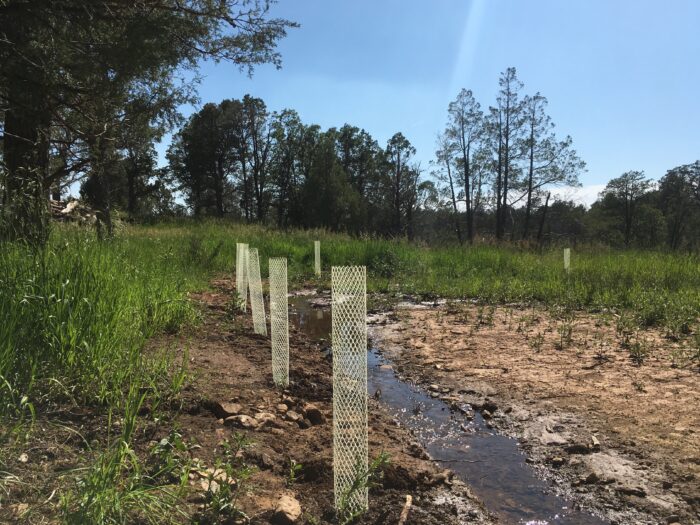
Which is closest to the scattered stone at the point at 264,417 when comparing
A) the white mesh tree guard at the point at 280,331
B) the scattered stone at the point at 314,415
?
the scattered stone at the point at 314,415

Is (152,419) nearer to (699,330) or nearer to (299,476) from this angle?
(299,476)

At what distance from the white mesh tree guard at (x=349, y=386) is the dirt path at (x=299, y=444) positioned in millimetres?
141

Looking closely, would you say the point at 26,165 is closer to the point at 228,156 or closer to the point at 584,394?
the point at 584,394

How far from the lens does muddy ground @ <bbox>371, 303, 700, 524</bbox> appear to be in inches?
116

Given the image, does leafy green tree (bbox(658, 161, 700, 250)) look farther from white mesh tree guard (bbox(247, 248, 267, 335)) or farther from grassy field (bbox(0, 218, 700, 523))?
white mesh tree guard (bbox(247, 248, 267, 335))

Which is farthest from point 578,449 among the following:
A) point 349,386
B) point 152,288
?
point 152,288

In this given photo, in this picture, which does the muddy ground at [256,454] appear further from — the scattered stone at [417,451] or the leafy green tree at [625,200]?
the leafy green tree at [625,200]

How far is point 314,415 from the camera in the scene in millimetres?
3605

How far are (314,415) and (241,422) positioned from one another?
2.04 feet

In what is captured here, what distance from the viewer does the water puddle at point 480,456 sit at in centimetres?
274

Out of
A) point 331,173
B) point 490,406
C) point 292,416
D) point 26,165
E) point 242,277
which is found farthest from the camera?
point 331,173

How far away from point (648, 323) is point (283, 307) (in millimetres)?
5543

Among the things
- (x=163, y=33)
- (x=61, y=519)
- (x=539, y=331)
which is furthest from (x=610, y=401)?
(x=163, y=33)

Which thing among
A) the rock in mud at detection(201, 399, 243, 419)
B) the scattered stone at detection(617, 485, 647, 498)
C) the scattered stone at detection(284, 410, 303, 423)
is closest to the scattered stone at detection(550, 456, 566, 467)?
the scattered stone at detection(617, 485, 647, 498)
